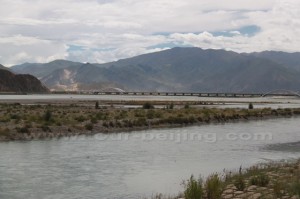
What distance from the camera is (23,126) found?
39812mm

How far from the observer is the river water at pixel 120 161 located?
61.9 feet

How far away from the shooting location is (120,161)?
84.9 feet

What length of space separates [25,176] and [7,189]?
95.5 inches

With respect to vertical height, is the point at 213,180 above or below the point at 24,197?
above

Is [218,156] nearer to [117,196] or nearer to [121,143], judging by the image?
[121,143]

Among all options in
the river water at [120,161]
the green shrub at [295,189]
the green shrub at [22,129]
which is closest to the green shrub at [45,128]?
the green shrub at [22,129]

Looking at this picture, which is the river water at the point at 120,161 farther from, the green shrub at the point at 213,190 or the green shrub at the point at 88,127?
the green shrub at the point at 213,190

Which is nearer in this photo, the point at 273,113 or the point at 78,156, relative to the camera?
the point at 78,156

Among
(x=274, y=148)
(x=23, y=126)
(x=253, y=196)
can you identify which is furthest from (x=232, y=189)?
(x=23, y=126)

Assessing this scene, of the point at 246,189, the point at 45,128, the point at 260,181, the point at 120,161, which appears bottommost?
the point at 120,161

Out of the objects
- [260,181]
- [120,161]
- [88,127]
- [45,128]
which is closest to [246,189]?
[260,181]

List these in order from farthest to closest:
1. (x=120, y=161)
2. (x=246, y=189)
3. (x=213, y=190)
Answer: (x=120, y=161) → (x=246, y=189) → (x=213, y=190)

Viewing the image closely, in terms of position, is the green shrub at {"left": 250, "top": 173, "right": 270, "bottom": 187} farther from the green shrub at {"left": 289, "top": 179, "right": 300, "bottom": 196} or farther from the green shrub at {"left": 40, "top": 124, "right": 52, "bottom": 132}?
the green shrub at {"left": 40, "top": 124, "right": 52, "bottom": 132}

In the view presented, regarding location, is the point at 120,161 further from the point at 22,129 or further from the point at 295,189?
the point at 22,129
